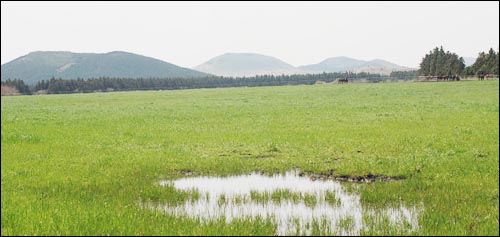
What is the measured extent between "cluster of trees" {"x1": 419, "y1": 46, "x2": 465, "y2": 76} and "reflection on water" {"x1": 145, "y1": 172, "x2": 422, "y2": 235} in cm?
14706

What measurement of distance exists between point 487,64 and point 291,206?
139 meters

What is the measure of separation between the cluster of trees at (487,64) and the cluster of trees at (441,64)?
7.35m

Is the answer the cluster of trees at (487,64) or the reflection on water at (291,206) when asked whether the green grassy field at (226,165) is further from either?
the cluster of trees at (487,64)

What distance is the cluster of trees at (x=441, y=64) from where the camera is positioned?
147625 millimetres

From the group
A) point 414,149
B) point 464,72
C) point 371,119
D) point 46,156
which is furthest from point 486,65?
point 46,156

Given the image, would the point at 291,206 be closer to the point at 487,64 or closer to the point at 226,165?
the point at 226,165

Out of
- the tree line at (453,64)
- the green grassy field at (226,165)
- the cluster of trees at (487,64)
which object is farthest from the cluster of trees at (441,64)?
the green grassy field at (226,165)

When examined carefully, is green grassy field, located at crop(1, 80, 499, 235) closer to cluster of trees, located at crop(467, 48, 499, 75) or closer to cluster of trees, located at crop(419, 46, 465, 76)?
cluster of trees, located at crop(467, 48, 499, 75)

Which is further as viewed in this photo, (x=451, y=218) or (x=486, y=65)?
(x=486, y=65)

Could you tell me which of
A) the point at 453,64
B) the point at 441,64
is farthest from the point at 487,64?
the point at 441,64

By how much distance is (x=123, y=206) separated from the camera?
11523 millimetres

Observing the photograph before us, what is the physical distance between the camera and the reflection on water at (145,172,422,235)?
33.3 feet

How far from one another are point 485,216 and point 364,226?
2712mm

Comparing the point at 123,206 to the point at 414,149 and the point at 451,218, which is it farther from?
the point at 414,149
